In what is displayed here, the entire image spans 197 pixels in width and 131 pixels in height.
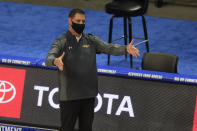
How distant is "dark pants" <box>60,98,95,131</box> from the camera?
474 cm

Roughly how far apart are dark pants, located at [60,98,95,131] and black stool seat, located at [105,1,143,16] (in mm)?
3048

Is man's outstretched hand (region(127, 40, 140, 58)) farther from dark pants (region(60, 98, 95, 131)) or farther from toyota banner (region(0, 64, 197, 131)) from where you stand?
toyota banner (region(0, 64, 197, 131))

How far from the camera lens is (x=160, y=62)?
6.01m

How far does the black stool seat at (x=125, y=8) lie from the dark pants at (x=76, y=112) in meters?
3.05

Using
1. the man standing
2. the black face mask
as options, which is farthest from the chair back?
the black face mask

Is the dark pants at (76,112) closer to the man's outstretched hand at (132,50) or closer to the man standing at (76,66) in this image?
the man standing at (76,66)

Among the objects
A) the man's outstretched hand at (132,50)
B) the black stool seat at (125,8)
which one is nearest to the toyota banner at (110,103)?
the man's outstretched hand at (132,50)

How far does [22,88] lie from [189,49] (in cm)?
407

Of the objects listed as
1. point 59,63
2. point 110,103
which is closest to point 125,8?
point 110,103

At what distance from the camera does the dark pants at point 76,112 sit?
4742mm

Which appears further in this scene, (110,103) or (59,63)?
(110,103)

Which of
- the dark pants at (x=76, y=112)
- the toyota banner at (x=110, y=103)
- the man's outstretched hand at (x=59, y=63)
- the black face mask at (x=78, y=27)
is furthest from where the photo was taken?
the toyota banner at (x=110, y=103)

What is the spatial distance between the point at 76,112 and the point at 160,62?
64.9 inches

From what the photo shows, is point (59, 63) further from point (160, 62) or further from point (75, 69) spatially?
point (160, 62)
